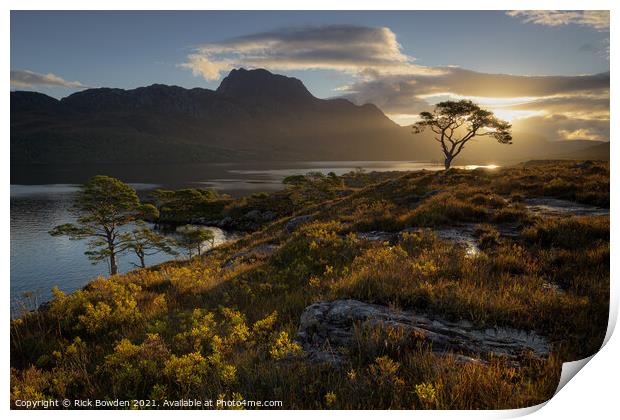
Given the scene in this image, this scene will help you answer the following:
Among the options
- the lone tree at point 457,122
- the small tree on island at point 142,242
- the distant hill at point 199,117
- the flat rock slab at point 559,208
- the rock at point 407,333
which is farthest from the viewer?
the small tree on island at point 142,242

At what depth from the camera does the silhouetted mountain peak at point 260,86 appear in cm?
898

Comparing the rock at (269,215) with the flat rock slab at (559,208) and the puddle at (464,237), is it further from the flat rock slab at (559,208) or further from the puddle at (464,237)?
the puddle at (464,237)

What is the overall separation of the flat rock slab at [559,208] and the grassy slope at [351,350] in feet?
2.55

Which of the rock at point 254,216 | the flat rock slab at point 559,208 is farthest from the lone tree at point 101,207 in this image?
the rock at point 254,216

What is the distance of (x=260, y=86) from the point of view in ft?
39.4

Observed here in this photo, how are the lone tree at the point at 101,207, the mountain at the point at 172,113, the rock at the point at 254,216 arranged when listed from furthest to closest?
the rock at the point at 254,216 < the lone tree at the point at 101,207 < the mountain at the point at 172,113

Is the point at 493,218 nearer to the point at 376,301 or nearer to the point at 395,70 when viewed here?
the point at 395,70

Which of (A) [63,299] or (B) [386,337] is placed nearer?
(B) [386,337]

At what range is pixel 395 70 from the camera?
8172mm

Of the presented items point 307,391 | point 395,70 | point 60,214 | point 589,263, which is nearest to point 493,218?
point 589,263

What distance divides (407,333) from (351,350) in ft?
2.04

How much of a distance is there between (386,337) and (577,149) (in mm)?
7050

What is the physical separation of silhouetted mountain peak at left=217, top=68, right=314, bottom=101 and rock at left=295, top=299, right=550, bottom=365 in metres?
6.47
